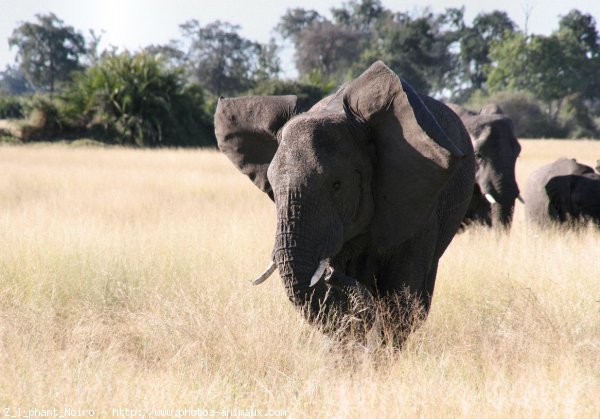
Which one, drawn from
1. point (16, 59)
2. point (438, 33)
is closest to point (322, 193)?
point (438, 33)

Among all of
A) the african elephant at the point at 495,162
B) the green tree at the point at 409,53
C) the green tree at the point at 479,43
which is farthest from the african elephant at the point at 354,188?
the green tree at the point at 479,43

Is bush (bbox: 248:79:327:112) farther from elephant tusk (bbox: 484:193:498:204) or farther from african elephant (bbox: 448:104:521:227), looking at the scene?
elephant tusk (bbox: 484:193:498:204)

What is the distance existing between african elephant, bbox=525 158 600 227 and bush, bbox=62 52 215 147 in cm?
2151

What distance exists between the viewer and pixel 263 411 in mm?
3900

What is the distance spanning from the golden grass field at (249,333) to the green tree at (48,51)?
211 ft

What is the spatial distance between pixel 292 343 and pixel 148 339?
999mm

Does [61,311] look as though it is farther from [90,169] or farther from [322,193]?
[90,169]

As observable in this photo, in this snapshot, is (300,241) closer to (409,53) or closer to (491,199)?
(491,199)

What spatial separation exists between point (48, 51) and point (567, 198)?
219 feet

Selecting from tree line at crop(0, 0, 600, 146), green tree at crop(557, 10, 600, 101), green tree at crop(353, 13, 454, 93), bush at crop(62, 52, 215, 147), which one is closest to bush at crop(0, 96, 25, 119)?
tree line at crop(0, 0, 600, 146)

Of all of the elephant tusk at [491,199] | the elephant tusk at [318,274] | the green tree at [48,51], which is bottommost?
the green tree at [48,51]

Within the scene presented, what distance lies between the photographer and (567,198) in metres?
10.1

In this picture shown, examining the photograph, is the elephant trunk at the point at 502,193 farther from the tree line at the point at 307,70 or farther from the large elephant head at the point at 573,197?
the tree line at the point at 307,70

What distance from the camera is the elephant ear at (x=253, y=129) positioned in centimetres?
469
